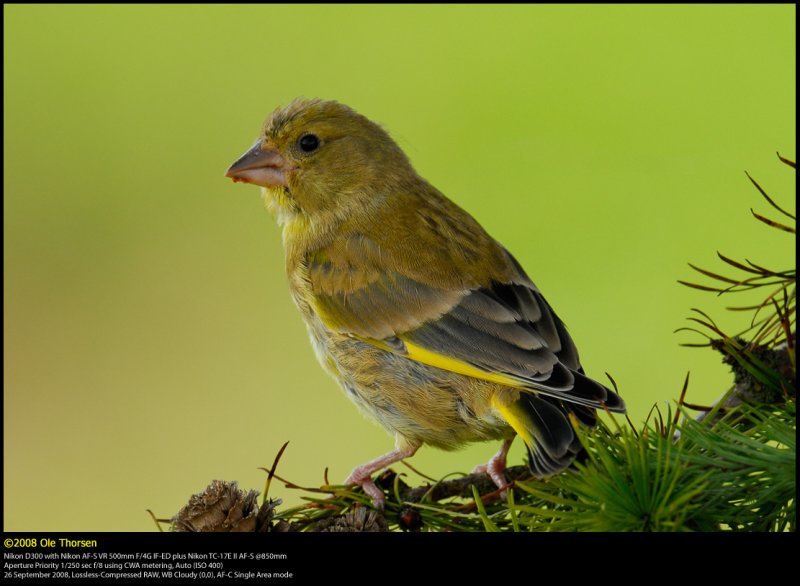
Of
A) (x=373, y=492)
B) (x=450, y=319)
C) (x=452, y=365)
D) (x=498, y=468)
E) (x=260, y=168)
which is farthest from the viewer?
(x=260, y=168)

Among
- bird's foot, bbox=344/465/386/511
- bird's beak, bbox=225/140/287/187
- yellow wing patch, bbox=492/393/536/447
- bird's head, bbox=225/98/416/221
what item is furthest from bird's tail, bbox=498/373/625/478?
bird's beak, bbox=225/140/287/187

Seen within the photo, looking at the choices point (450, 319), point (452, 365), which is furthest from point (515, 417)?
point (450, 319)

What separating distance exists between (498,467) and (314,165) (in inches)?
51.7

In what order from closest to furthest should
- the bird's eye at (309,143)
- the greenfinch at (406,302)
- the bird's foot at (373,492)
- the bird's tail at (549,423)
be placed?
the bird's tail at (549,423) < the bird's foot at (373,492) < the greenfinch at (406,302) < the bird's eye at (309,143)

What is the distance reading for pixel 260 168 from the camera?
2.88m

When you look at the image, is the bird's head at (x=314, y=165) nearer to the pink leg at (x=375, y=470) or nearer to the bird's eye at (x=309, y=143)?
the bird's eye at (x=309, y=143)

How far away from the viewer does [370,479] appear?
6.24 ft

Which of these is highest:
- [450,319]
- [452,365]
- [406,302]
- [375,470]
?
[406,302]

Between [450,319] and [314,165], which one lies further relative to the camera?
[314,165]

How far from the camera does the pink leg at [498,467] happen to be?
190 cm

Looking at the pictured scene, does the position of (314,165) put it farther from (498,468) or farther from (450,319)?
(498,468)

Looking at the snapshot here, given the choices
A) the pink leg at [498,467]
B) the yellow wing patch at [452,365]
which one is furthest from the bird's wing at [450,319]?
the pink leg at [498,467]

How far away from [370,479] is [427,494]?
6.3 inches
